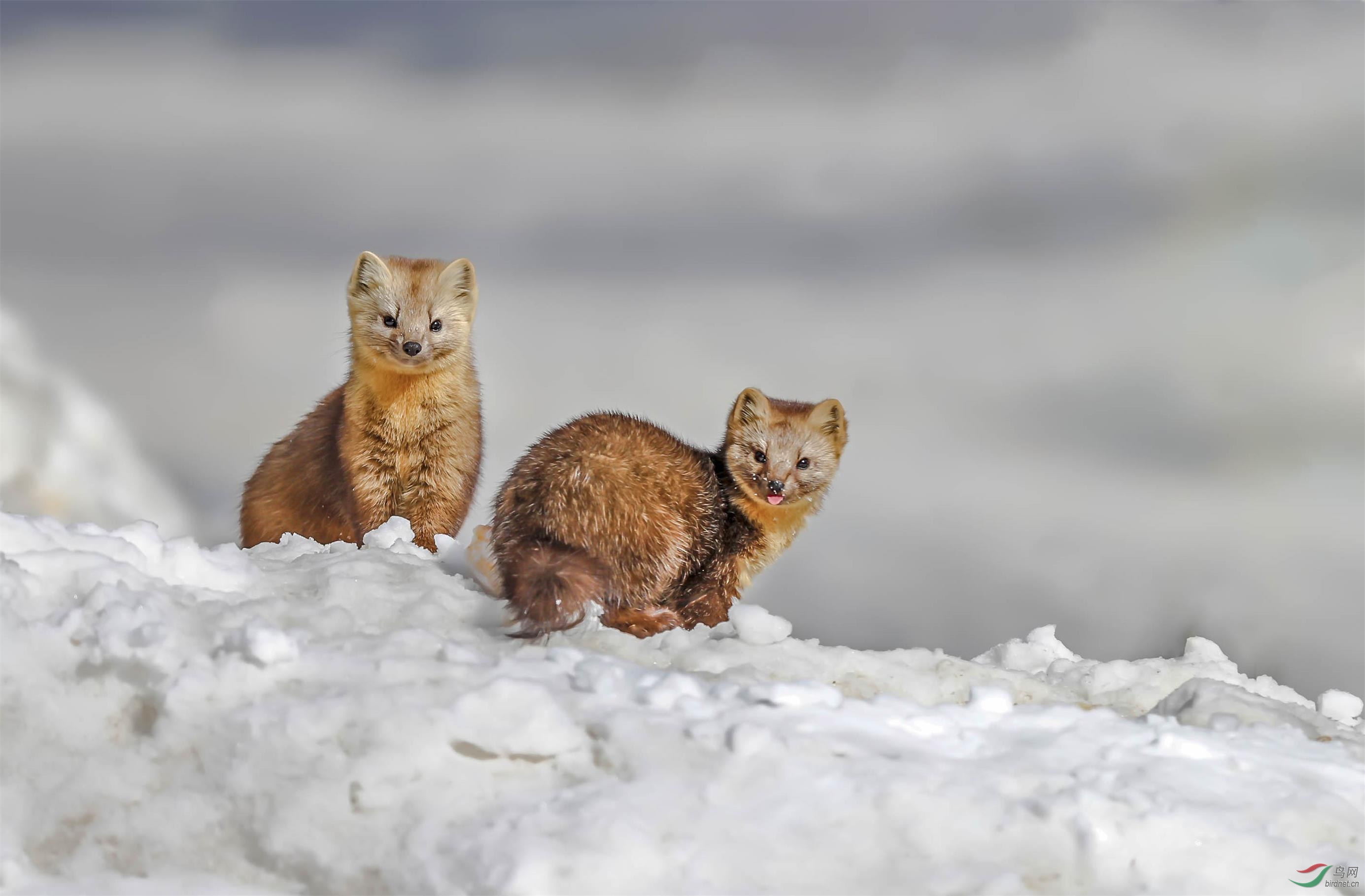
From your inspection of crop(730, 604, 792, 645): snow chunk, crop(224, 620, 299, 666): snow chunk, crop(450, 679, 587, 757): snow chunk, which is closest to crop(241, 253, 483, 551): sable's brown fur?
crop(730, 604, 792, 645): snow chunk

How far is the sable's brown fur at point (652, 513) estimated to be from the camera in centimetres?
529

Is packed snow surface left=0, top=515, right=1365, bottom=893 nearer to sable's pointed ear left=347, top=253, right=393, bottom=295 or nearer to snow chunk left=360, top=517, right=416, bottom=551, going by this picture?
snow chunk left=360, top=517, right=416, bottom=551

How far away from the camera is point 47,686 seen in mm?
4031

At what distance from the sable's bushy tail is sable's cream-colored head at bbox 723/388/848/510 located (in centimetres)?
116

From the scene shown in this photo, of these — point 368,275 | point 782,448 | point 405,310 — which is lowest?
point 782,448

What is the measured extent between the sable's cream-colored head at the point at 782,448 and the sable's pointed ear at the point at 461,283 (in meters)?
2.11

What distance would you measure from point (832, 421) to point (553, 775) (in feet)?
10.2

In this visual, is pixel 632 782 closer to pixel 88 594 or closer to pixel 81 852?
pixel 81 852

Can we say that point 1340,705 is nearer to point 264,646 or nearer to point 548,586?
point 548,586

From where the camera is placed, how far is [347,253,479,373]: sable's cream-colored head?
7441mm

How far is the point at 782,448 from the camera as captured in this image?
629cm

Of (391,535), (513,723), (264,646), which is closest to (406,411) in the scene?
(391,535)

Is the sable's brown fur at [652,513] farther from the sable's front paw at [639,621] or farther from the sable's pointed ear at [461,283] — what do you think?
the sable's pointed ear at [461,283]

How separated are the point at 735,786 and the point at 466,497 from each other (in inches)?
166
